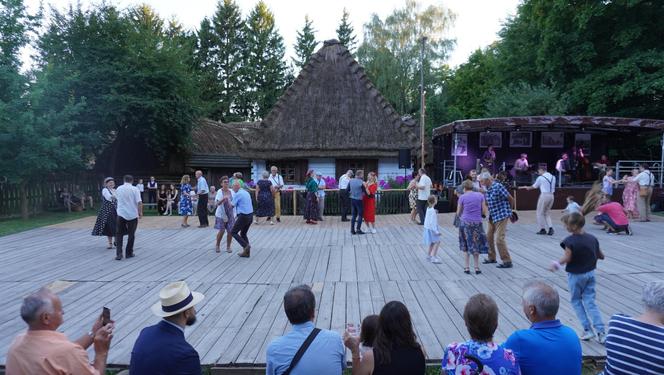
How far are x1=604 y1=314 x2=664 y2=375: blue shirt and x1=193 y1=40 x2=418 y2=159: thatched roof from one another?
20950 mm

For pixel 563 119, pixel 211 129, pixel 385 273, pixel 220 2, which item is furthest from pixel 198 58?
pixel 385 273

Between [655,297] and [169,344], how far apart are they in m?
3.14

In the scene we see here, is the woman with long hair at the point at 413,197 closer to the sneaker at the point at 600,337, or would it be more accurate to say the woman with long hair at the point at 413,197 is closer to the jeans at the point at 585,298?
the jeans at the point at 585,298

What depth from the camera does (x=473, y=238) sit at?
8.29 meters

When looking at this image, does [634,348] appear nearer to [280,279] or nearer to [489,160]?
[280,279]

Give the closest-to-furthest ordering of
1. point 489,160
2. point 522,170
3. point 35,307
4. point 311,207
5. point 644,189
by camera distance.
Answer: point 35,307 < point 644,189 < point 311,207 < point 522,170 < point 489,160

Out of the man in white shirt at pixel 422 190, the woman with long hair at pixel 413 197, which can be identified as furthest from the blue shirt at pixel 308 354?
the woman with long hair at pixel 413 197

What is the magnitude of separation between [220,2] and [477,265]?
44.5m

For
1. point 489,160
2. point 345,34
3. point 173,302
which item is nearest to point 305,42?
point 345,34

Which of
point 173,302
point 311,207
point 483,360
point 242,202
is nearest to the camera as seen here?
point 483,360

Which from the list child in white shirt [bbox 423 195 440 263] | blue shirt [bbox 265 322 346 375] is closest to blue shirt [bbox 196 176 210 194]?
child in white shirt [bbox 423 195 440 263]

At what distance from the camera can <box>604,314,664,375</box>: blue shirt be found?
9.14 feet

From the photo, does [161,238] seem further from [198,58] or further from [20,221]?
[198,58]

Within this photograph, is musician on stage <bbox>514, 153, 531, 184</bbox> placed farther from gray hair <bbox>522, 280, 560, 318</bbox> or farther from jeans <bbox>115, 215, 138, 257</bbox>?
gray hair <bbox>522, 280, 560, 318</bbox>
